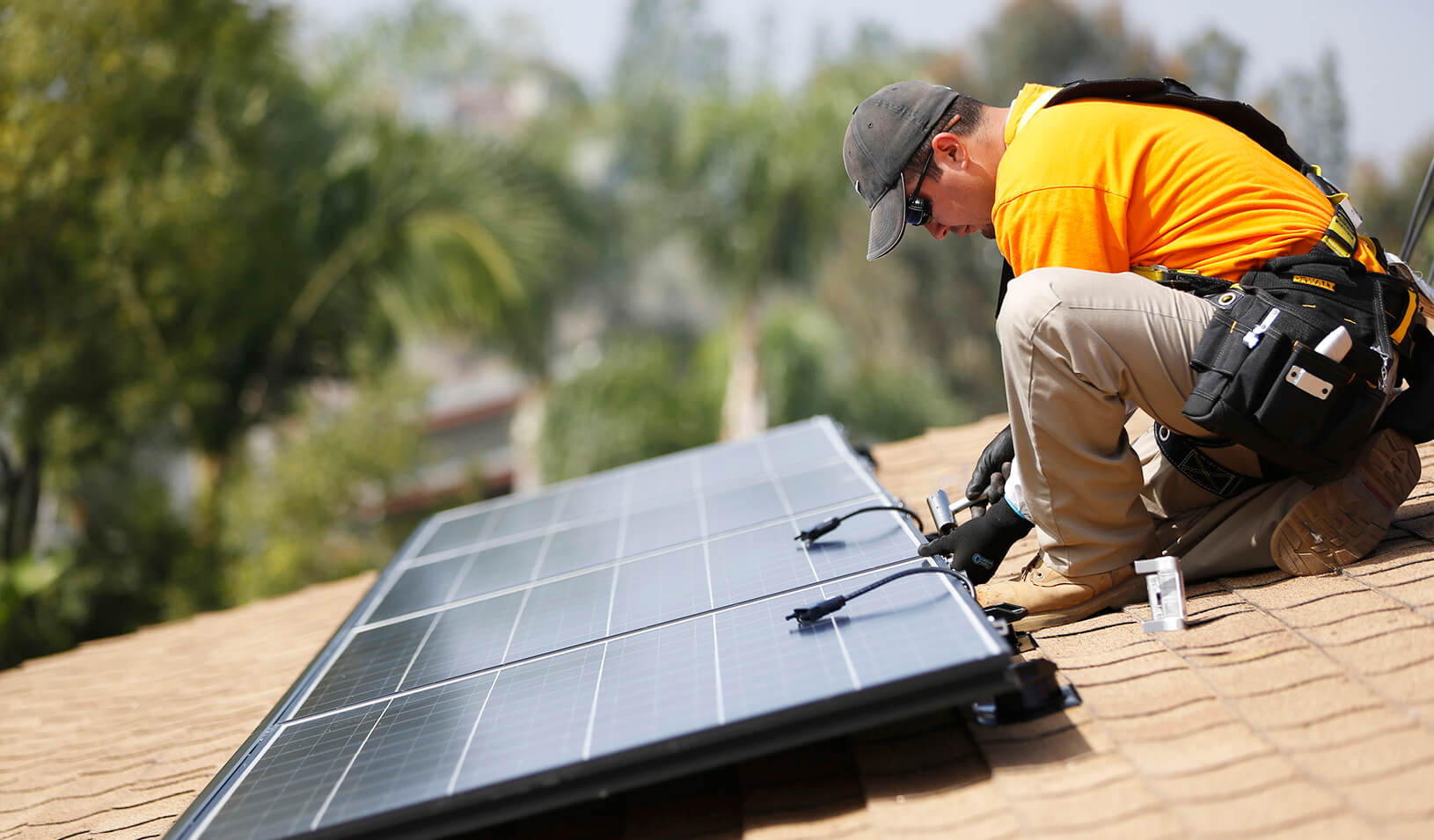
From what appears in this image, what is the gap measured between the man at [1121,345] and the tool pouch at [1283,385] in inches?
4.3

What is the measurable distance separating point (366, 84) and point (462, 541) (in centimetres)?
2359

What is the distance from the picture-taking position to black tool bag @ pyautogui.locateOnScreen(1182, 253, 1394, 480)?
2.58m

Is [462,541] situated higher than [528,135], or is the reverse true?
[528,135]

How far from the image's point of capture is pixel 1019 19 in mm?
26984

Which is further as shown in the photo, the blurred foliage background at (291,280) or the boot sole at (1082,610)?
the blurred foliage background at (291,280)

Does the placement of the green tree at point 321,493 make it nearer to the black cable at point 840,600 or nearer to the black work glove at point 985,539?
the black work glove at point 985,539

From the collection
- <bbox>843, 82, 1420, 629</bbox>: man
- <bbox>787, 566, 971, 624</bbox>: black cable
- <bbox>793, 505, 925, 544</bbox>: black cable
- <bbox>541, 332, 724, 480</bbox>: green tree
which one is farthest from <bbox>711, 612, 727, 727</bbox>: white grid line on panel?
<bbox>541, 332, 724, 480</bbox>: green tree

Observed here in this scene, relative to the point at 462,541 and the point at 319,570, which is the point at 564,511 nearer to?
the point at 462,541

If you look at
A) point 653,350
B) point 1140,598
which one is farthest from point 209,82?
point 1140,598

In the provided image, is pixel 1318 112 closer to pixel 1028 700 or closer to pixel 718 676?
pixel 1028 700

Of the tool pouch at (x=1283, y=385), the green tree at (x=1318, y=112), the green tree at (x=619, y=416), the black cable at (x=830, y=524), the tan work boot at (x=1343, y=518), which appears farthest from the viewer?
the green tree at (x=619, y=416)

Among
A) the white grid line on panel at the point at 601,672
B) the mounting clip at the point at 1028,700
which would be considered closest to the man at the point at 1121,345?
the mounting clip at the point at 1028,700

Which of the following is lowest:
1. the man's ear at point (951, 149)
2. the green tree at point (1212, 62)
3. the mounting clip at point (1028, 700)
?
the mounting clip at point (1028, 700)

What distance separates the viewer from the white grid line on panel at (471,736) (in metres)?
2.18
